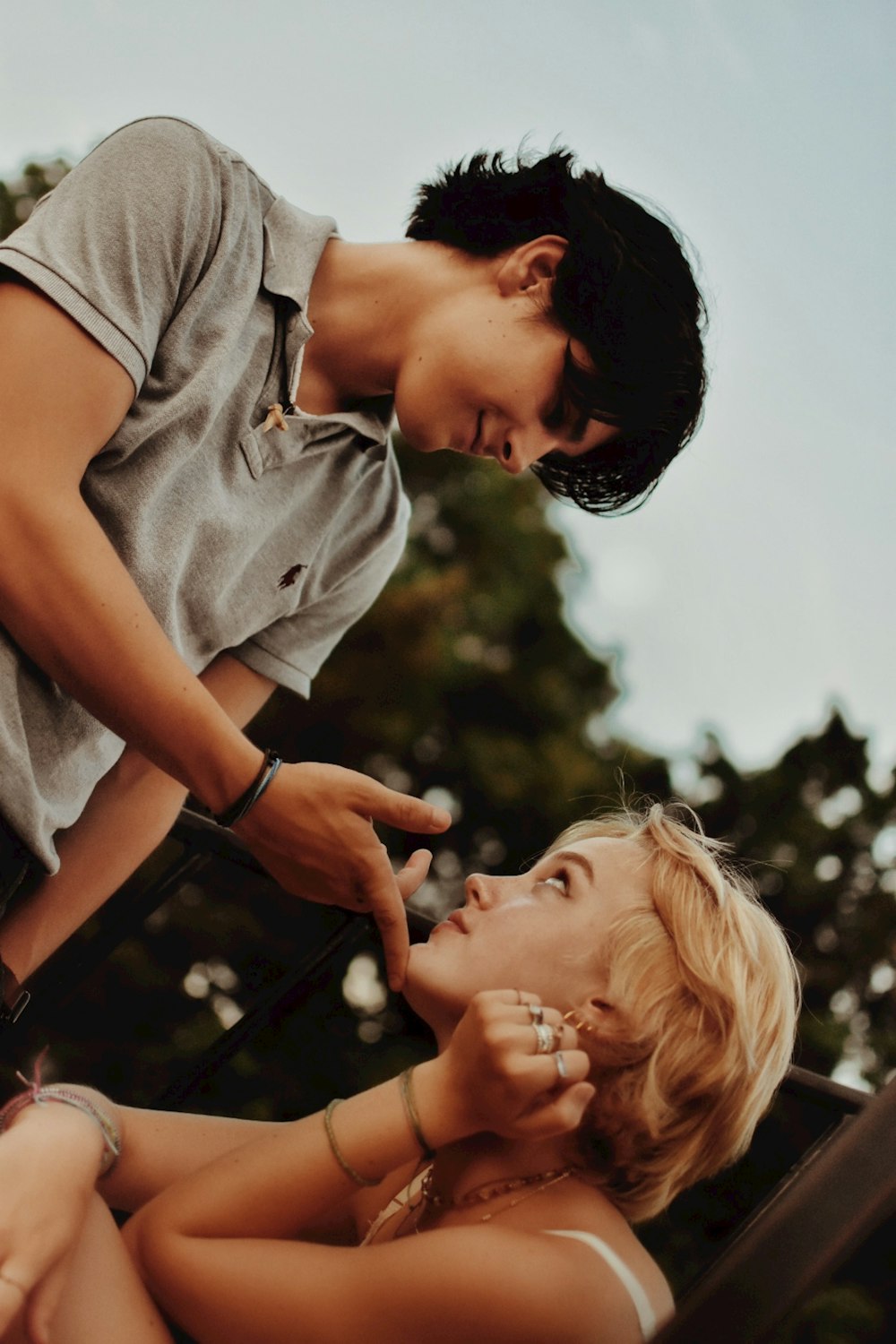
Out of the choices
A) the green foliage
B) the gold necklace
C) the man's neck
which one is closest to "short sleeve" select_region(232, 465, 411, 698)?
the man's neck

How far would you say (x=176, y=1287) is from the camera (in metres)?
1.18

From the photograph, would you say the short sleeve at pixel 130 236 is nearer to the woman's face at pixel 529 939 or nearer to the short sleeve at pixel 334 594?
the short sleeve at pixel 334 594

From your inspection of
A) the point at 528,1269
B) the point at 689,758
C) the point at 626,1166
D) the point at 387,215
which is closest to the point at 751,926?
the point at 626,1166

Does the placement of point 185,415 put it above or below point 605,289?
below

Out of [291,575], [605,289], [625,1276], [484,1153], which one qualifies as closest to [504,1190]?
[484,1153]

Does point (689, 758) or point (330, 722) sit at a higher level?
point (689, 758)

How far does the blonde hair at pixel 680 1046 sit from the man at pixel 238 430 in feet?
0.91

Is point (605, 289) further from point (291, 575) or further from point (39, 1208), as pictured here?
point (39, 1208)

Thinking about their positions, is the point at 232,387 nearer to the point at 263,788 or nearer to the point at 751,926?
the point at 263,788

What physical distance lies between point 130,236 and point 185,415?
200mm

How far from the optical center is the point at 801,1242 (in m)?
0.74

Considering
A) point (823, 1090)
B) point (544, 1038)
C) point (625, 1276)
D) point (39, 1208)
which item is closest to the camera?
point (39, 1208)

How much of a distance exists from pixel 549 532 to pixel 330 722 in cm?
251

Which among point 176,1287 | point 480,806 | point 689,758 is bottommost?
point 480,806
